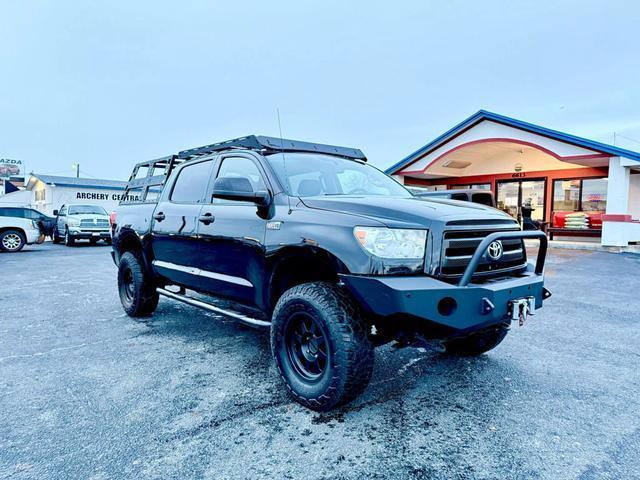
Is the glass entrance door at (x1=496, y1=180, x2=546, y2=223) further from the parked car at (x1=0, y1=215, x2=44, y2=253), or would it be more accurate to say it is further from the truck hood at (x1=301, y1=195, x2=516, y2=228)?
the parked car at (x1=0, y1=215, x2=44, y2=253)

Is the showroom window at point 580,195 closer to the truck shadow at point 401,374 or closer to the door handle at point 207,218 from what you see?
the truck shadow at point 401,374

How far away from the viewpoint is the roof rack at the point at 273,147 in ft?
13.0

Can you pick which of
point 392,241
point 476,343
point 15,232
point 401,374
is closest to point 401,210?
point 392,241

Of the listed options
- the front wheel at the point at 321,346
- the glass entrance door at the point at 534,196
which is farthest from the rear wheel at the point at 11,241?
the glass entrance door at the point at 534,196

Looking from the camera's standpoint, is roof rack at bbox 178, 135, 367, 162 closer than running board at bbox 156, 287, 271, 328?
No

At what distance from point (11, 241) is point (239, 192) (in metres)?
15.3

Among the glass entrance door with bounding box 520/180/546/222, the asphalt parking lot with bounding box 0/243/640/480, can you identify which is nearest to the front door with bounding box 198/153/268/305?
the asphalt parking lot with bounding box 0/243/640/480

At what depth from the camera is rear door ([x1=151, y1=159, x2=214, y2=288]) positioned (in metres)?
4.34

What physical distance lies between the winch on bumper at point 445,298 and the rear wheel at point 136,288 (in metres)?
3.36

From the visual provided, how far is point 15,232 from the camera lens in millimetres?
14969

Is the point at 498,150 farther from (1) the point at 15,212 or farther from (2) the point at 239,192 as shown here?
(1) the point at 15,212

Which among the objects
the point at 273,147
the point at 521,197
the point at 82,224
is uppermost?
the point at 521,197

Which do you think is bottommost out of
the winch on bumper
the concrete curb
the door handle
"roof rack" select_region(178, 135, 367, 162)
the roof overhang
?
the concrete curb

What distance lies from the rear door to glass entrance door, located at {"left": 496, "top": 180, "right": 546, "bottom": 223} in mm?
17165
